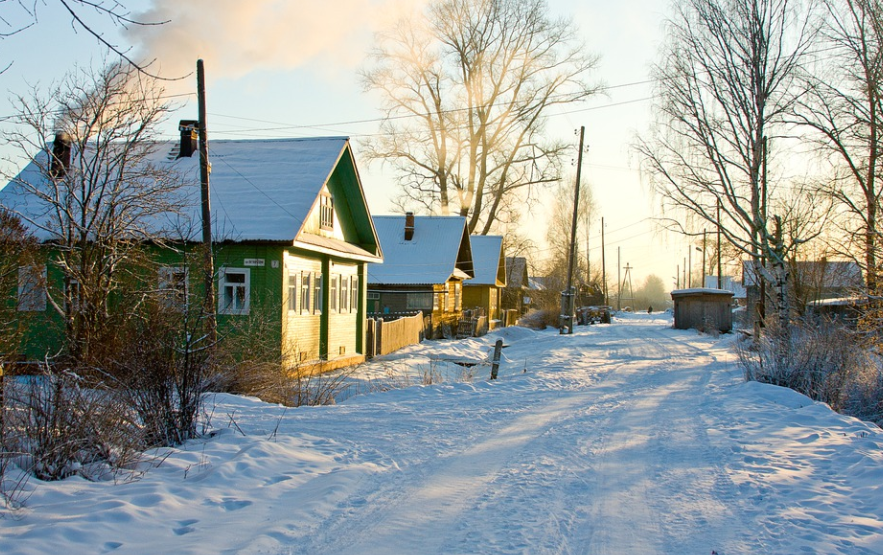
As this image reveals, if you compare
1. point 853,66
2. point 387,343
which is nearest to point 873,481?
point 853,66

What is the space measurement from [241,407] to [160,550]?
258 inches

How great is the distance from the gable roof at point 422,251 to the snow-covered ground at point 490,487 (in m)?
24.5

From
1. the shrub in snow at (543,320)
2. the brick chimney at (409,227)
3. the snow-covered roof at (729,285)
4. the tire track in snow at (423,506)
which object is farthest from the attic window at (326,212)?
the snow-covered roof at (729,285)

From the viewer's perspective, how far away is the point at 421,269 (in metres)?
37.4

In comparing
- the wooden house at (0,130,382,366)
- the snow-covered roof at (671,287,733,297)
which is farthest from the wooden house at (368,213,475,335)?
the snow-covered roof at (671,287,733,297)

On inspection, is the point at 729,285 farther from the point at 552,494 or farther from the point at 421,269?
the point at 552,494

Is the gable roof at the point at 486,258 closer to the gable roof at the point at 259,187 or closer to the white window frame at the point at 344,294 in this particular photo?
the gable roof at the point at 259,187

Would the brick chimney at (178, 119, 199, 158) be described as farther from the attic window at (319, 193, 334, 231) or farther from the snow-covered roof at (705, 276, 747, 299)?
the snow-covered roof at (705, 276, 747, 299)

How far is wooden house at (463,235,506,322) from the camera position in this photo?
46500 millimetres

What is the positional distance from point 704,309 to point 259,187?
3152cm

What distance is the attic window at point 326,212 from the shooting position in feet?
69.9

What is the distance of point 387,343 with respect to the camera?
26422mm

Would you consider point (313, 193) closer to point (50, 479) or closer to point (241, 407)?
point (241, 407)

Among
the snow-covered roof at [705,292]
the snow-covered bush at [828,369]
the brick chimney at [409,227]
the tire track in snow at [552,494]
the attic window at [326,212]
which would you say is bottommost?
the tire track in snow at [552,494]
